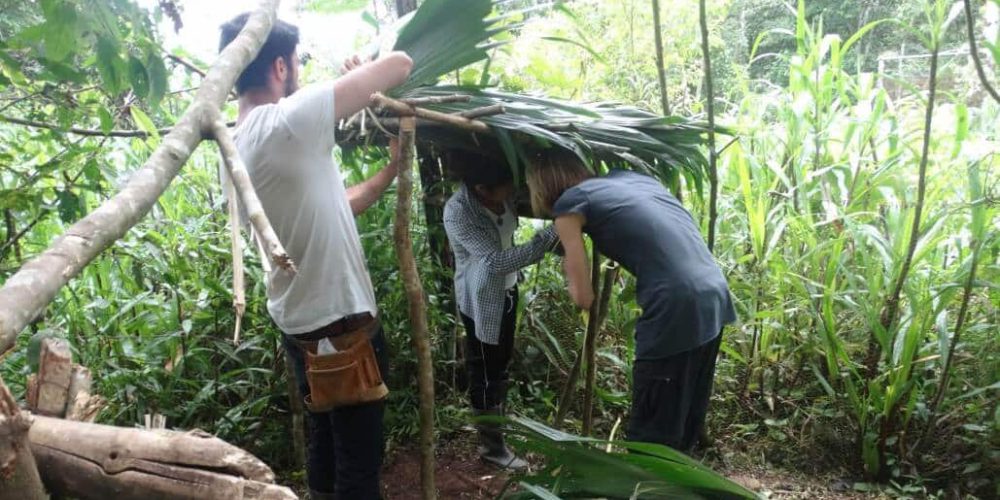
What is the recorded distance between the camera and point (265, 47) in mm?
1725

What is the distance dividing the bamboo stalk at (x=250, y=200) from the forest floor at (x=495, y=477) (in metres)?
1.89

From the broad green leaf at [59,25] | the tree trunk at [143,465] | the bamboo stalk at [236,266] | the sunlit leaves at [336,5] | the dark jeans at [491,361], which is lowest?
the dark jeans at [491,361]

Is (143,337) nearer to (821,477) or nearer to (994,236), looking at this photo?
(821,477)

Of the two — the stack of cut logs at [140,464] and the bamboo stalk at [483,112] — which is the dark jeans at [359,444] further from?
the stack of cut logs at [140,464]

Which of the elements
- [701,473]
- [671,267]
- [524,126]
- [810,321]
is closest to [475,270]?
[524,126]

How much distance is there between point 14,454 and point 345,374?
3.17 feet

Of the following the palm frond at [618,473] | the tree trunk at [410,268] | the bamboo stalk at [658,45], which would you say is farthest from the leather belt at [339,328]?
the bamboo stalk at [658,45]

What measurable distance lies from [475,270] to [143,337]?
1.28 meters

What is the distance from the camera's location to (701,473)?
1.46m

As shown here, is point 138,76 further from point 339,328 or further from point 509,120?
point 509,120

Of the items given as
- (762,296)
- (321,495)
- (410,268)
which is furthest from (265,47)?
(762,296)

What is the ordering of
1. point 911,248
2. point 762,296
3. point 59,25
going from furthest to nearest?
point 762,296 < point 911,248 < point 59,25

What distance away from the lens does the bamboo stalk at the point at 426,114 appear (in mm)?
1595

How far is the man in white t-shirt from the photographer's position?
61.9 inches
